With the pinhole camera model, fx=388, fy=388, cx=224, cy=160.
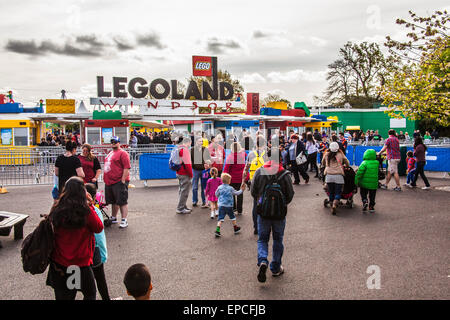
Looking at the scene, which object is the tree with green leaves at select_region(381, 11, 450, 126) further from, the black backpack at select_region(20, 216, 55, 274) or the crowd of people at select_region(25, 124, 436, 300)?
the black backpack at select_region(20, 216, 55, 274)

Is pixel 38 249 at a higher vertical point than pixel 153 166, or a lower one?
higher

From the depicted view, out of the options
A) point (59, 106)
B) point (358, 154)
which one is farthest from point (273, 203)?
point (59, 106)

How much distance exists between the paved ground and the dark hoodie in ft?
3.76

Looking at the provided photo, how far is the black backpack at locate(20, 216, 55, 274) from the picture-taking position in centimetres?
348

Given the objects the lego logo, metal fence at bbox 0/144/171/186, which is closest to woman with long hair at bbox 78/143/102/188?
metal fence at bbox 0/144/171/186

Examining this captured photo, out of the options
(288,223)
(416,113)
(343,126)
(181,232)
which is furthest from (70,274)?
(343,126)

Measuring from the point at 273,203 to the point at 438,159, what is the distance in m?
14.8

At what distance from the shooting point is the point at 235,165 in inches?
351

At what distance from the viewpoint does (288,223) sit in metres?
8.55

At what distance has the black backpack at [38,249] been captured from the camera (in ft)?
11.4

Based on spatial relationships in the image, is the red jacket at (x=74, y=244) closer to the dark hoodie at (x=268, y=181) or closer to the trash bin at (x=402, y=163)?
the dark hoodie at (x=268, y=181)

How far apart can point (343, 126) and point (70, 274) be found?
46.9 m

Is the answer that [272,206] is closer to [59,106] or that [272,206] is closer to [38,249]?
[38,249]

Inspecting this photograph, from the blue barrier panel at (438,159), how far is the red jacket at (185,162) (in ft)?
40.9
